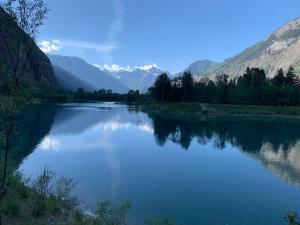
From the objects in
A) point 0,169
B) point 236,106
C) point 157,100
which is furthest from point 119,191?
point 157,100

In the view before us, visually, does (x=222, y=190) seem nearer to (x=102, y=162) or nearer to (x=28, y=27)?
(x=102, y=162)

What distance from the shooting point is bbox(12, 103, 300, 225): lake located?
92.3ft

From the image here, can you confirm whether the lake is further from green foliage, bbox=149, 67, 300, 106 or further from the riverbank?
green foliage, bbox=149, 67, 300, 106

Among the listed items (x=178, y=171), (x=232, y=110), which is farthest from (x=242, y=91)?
(x=178, y=171)

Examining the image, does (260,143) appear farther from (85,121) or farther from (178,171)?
(85,121)

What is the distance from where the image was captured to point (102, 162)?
4606 cm

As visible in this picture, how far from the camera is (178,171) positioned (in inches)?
1689

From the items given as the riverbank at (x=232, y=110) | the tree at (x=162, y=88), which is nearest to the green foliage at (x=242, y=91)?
the tree at (x=162, y=88)

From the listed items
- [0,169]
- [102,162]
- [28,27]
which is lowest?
[102,162]

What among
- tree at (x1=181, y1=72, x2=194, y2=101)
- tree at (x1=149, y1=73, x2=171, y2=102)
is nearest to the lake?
tree at (x1=181, y1=72, x2=194, y2=101)

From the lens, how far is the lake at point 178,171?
92.3ft

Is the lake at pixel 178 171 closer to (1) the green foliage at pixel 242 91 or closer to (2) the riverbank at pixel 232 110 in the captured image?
(2) the riverbank at pixel 232 110

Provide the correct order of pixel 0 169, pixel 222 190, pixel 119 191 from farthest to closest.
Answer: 1. pixel 222 190
2. pixel 119 191
3. pixel 0 169

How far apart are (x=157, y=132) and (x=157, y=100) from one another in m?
110
